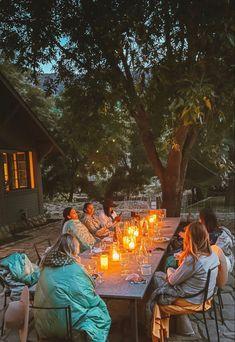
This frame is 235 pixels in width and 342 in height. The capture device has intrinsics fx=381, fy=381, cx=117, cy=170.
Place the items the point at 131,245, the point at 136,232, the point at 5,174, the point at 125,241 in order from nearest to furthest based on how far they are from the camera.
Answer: the point at 131,245, the point at 125,241, the point at 136,232, the point at 5,174

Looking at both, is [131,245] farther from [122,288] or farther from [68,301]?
[68,301]

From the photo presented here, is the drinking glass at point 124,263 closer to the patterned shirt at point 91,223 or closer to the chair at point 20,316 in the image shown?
the chair at point 20,316

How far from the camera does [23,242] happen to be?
10977 millimetres

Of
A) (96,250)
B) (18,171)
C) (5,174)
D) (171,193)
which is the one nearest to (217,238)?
(96,250)

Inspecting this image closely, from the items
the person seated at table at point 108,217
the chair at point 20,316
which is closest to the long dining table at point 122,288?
the chair at point 20,316

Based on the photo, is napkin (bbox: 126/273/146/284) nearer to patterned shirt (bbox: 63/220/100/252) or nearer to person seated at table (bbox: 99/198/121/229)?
patterned shirt (bbox: 63/220/100/252)

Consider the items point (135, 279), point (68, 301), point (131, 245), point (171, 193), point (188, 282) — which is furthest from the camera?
point (171, 193)

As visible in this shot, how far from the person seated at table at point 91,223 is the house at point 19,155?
570cm

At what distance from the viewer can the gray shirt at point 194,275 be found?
3777mm

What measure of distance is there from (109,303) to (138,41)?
4643 millimetres

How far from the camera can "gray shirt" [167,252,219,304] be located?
3777 millimetres

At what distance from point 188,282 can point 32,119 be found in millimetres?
10709

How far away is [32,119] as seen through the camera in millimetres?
13469

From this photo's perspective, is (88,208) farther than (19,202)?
No
